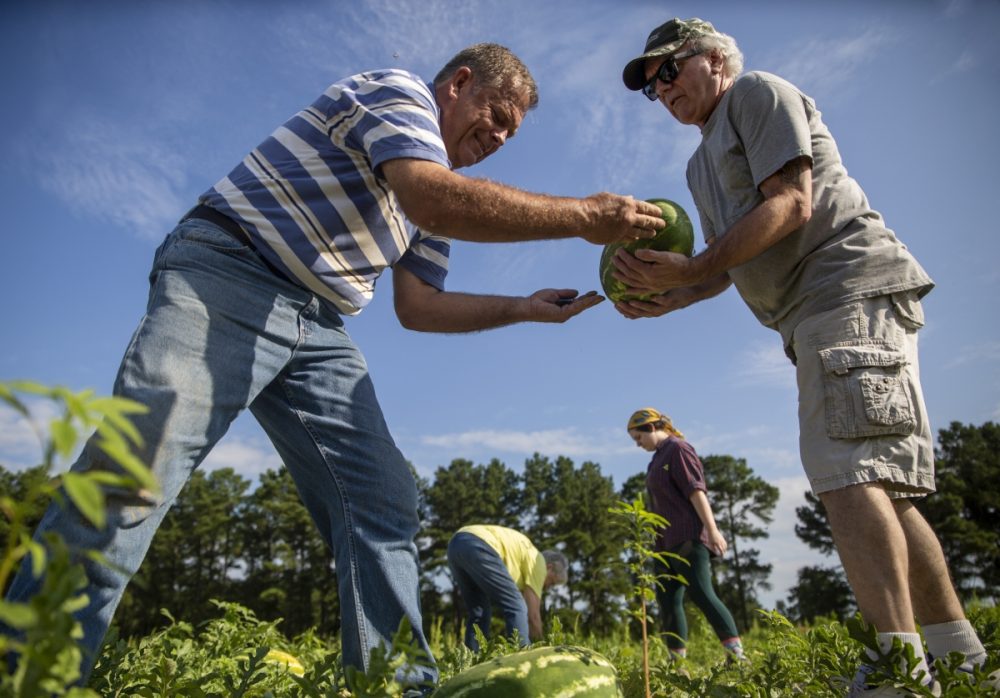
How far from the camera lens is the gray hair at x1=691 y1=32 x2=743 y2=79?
3.40 m

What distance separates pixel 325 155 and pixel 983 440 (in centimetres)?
5903

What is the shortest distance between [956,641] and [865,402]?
1001 millimetres

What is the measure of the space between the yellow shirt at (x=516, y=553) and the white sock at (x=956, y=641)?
444 cm

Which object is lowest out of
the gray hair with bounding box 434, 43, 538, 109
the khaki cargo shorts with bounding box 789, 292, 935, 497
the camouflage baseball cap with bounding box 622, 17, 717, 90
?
the khaki cargo shorts with bounding box 789, 292, 935, 497

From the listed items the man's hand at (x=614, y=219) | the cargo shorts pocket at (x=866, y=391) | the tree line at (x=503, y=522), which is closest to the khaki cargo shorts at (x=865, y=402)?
the cargo shorts pocket at (x=866, y=391)

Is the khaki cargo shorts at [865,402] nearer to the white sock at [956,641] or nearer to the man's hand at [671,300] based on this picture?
the white sock at [956,641]

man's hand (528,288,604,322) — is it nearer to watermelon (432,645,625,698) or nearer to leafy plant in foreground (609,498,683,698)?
leafy plant in foreground (609,498,683,698)

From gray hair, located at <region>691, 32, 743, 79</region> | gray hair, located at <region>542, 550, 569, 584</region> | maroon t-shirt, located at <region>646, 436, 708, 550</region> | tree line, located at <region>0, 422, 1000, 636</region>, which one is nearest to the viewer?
gray hair, located at <region>691, 32, 743, 79</region>

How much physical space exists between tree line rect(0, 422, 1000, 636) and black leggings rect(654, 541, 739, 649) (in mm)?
39775

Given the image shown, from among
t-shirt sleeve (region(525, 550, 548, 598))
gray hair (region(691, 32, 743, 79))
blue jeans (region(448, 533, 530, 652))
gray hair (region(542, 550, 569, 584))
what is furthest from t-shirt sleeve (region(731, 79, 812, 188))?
gray hair (region(542, 550, 569, 584))

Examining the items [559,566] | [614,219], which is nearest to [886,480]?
[614,219]

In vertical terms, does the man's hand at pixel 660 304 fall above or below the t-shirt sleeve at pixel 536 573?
above

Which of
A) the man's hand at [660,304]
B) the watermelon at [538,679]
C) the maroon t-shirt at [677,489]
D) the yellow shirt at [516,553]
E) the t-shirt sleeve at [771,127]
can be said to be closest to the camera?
the watermelon at [538,679]

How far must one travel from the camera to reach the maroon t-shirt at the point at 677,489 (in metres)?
6.40
